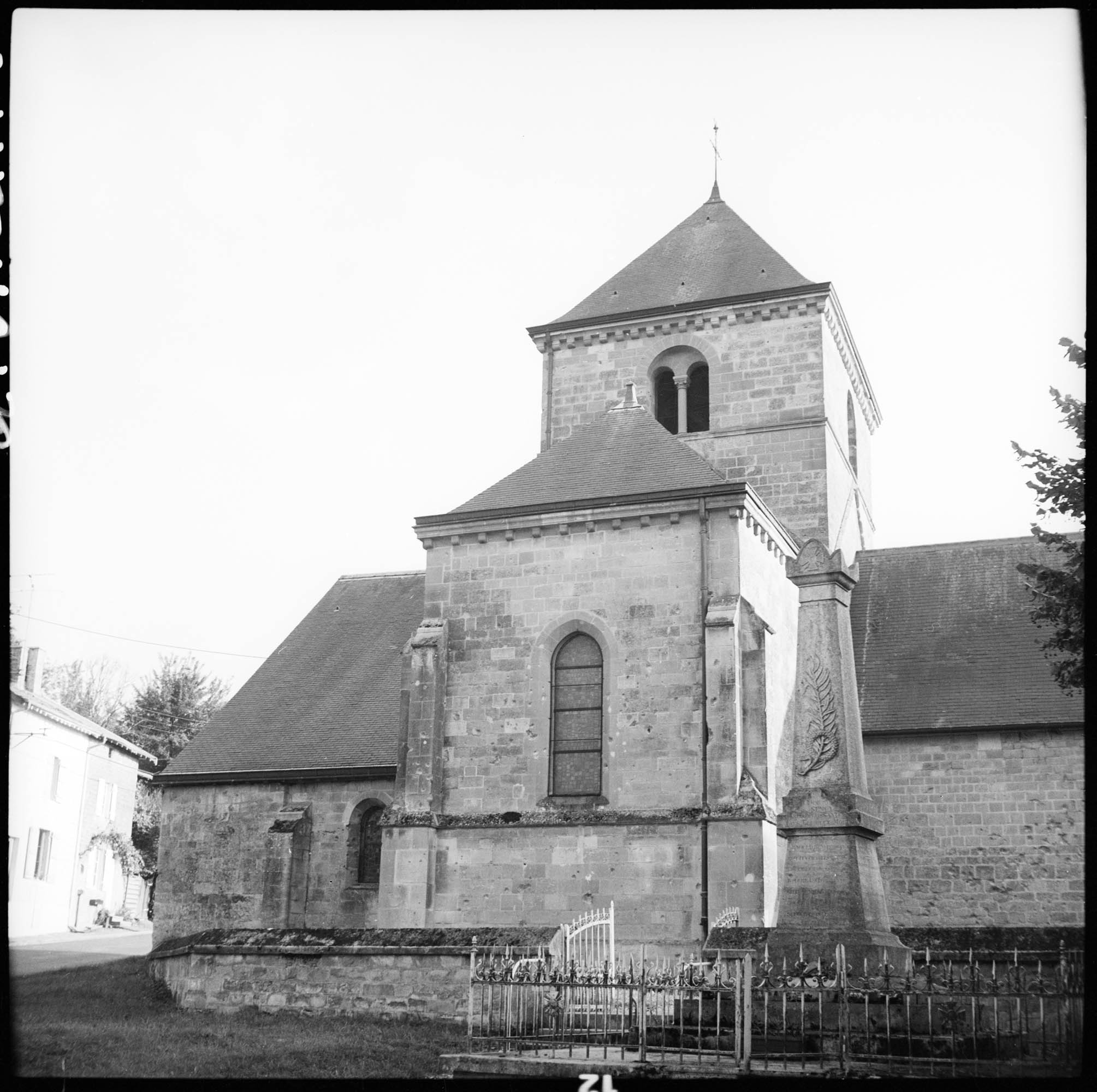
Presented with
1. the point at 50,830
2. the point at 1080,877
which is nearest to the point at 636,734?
the point at 1080,877

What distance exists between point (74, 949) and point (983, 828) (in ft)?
61.7

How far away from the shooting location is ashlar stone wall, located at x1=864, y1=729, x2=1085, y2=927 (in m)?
22.1

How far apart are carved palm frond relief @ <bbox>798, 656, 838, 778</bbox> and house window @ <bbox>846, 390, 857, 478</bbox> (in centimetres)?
1774

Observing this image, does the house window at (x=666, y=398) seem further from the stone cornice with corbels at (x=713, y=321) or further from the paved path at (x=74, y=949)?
the paved path at (x=74, y=949)

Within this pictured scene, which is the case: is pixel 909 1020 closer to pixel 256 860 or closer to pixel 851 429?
pixel 256 860

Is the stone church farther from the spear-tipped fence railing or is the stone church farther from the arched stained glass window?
the spear-tipped fence railing

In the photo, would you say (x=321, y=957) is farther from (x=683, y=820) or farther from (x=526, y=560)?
(x=526, y=560)

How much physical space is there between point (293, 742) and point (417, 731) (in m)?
5.58

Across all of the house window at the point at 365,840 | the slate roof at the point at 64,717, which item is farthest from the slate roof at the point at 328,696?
the slate roof at the point at 64,717

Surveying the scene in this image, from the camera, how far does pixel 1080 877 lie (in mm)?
21859

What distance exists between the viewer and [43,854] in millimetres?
36375

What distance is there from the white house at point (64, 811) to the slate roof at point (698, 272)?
52.9ft

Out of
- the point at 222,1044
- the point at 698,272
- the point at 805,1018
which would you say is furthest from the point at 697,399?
the point at 805,1018

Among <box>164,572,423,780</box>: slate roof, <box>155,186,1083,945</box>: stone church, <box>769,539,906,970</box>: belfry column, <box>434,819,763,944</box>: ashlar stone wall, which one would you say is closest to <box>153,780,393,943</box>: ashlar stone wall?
<box>155,186,1083,945</box>: stone church
